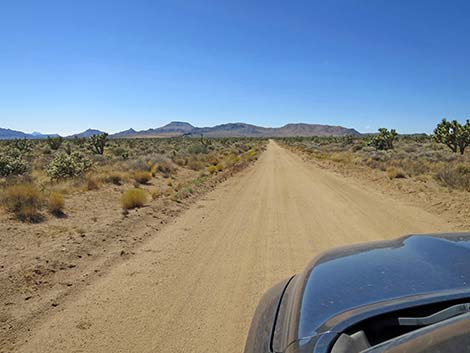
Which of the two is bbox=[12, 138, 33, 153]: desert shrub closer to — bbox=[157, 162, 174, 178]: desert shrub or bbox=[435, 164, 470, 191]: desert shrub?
bbox=[157, 162, 174, 178]: desert shrub

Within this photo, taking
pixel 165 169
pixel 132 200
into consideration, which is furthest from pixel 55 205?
pixel 165 169

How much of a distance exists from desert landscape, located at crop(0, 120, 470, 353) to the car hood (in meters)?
1.87

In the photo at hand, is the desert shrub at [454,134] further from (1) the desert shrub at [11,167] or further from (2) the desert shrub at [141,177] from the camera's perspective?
(1) the desert shrub at [11,167]

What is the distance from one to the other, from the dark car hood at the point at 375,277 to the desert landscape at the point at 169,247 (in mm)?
1878

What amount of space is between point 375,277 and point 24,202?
33.9 ft

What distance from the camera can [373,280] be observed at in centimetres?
204

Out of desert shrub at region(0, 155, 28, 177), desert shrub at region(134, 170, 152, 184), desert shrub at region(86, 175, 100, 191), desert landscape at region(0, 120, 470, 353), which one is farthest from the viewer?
desert shrub at region(134, 170, 152, 184)

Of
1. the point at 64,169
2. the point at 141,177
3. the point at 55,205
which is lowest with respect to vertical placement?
the point at 55,205

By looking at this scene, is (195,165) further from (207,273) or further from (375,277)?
(375,277)

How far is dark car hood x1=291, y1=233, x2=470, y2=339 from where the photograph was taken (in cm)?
177

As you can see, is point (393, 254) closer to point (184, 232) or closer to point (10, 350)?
point (10, 350)

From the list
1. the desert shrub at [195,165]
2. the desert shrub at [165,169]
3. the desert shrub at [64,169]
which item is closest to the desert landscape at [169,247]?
the desert shrub at [64,169]

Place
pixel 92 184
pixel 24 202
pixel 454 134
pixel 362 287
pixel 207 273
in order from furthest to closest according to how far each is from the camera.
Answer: pixel 454 134
pixel 92 184
pixel 24 202
pixel 207 273
pixel 362 287

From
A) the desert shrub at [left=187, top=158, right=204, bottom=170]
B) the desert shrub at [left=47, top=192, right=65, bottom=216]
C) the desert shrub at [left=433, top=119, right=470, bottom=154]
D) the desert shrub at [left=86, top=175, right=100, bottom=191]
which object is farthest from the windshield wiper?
the desert shrub at [left=433, top=119, right=470, bottom=154]
